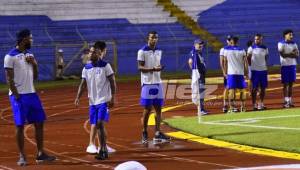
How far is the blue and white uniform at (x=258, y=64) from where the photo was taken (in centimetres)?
1916

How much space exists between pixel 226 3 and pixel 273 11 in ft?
8.93

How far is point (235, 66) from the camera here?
18.4m

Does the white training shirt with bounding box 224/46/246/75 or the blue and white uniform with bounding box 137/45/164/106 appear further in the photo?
the white training shirt with bounding box 224/46/246/75

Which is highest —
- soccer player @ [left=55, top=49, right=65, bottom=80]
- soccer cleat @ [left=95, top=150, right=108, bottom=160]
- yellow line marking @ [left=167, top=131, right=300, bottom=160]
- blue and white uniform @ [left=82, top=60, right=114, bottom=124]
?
blue and white uniform @ [left=82, top=60, right=114, bottom=124]

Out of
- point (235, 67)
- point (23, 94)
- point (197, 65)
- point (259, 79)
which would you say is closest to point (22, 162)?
point (23, 94)

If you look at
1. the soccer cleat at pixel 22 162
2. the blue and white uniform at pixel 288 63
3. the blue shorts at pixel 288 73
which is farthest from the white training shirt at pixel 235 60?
the soccer cleat at pixel 22 162

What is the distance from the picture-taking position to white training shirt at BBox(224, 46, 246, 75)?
18.4 m

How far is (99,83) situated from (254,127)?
407 cm

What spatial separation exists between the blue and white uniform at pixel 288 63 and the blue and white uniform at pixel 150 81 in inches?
256

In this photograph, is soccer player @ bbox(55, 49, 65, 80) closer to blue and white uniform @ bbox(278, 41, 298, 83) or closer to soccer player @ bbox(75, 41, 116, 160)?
blue and white uniform @ bbox(278, 41, 298, 83)

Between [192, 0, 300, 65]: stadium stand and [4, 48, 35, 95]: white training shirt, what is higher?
[192, 0, 300, 65]: stadium stand

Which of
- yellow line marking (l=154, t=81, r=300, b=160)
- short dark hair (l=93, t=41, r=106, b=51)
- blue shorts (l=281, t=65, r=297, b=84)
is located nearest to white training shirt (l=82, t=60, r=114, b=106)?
short dark hair (l=93, t=41, r=106, b=51)

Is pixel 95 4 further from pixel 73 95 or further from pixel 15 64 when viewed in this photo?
pixel 15 64

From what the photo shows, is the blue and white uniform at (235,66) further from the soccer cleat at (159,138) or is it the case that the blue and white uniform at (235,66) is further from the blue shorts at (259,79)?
the soccer cleat at (159,138)
